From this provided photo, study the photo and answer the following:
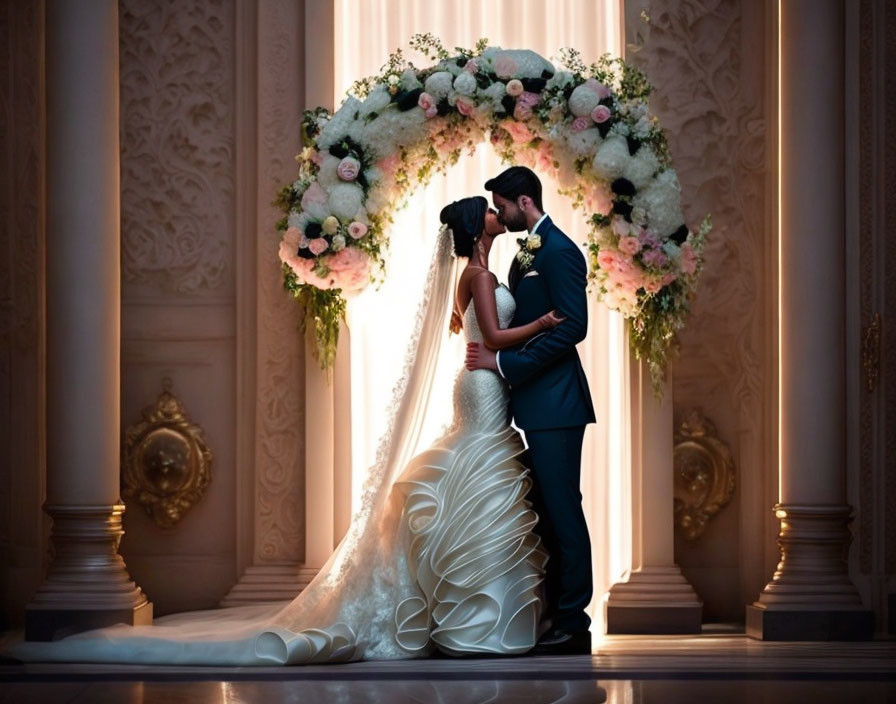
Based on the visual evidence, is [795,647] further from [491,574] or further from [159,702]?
[159,702]

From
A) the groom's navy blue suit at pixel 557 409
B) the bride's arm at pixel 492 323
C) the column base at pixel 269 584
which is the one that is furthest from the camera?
the column base at pixel 269 584

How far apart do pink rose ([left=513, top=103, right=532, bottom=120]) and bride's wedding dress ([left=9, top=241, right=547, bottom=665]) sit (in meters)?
1.35

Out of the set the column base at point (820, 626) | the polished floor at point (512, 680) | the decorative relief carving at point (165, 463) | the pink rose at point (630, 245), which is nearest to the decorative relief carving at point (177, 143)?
the decorative relief carving at point (165, 463)

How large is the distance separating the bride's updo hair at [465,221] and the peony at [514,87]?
632 millimetres

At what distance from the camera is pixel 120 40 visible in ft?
27.7

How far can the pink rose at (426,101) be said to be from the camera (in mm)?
7281

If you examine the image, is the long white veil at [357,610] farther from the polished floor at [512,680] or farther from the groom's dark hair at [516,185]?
the groom's dark hair at [516,185]

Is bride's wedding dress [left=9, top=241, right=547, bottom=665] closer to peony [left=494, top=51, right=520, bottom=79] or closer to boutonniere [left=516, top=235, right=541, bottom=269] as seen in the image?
boutonniere [left=516, top=235, right=541, bottom=269]

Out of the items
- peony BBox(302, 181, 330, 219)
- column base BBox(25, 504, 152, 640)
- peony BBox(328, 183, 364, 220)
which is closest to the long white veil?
column base BBox(25, 504, 152, 640)

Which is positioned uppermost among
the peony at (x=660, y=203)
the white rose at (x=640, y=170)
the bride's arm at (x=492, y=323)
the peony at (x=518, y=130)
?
the peony at (x=518, y=130)

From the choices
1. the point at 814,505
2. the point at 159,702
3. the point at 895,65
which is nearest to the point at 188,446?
the point at 159,702

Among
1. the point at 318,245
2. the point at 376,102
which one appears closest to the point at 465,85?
the point at 376,102

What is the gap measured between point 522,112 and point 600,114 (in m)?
0.41

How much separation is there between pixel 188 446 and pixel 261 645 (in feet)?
7.23
